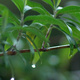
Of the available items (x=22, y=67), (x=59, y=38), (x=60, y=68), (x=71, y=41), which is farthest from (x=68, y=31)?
(x=59, y=38)

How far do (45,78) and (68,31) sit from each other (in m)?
1.11

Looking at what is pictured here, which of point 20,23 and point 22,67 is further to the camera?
point 22,67

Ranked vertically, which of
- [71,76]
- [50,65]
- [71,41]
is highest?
[71,41]

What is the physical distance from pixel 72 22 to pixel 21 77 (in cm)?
107

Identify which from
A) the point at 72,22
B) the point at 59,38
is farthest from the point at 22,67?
the point at 72,22

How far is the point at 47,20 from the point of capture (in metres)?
0.54

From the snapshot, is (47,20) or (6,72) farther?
(6,72)

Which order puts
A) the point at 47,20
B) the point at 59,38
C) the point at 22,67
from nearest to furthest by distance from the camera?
the point at 47,20
the point at 22,67
the point at 59,38

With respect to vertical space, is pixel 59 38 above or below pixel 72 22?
below

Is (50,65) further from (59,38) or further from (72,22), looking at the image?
(72,22)

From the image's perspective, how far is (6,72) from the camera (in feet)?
5.84

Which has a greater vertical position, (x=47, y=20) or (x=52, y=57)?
(x=47, y=20)

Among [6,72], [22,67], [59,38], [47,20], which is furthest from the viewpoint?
[59,38]

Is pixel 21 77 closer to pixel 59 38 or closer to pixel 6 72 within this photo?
pixel 6 72
